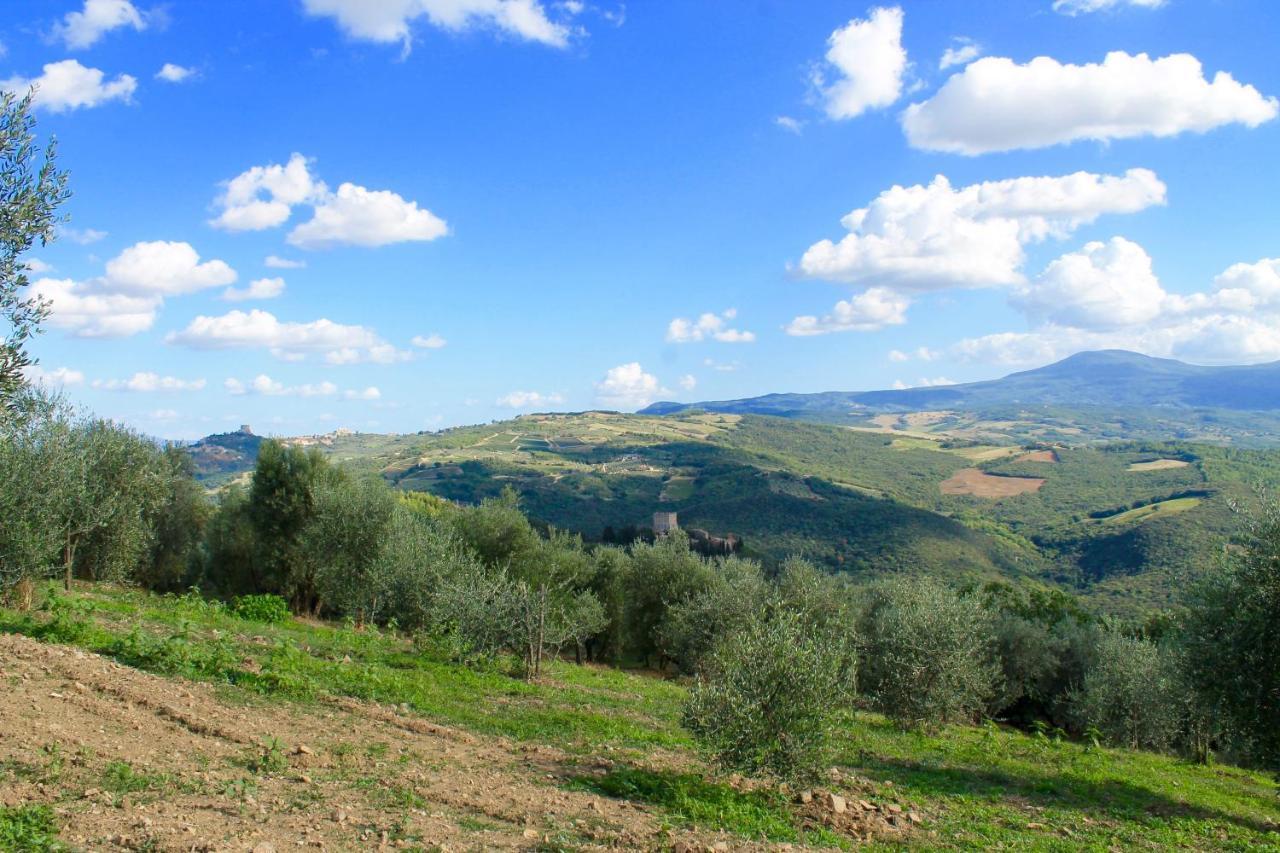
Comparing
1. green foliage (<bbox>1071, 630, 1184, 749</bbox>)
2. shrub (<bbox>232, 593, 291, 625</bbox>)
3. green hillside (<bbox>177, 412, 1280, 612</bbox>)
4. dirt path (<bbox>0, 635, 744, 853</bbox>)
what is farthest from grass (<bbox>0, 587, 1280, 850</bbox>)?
green hillside (<bbox>177, 412, 1280, 612</bbox>)

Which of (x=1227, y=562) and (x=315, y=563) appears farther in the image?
(x=315, y=563)

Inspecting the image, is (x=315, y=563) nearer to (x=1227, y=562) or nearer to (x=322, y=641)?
(x=322, y=641)

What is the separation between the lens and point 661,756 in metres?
14.2

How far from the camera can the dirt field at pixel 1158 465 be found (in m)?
187

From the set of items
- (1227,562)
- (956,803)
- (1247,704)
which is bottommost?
(956,803)

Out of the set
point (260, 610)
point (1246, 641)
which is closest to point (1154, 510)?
point (1246, 641)

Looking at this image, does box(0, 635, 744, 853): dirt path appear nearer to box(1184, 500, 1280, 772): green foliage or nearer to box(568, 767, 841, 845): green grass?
box(568, 767, 841, 845): green grass

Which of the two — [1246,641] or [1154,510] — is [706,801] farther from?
[1154,510]

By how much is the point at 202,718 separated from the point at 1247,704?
69.8 ft

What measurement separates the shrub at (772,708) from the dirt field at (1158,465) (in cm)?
21791

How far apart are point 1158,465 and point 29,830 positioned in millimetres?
235197

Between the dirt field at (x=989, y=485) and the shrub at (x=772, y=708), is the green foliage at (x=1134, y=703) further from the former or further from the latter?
the dirt field at (x=989, y=485)

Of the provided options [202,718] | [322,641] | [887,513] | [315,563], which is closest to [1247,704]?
[202,718]

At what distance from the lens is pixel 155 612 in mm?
19531
